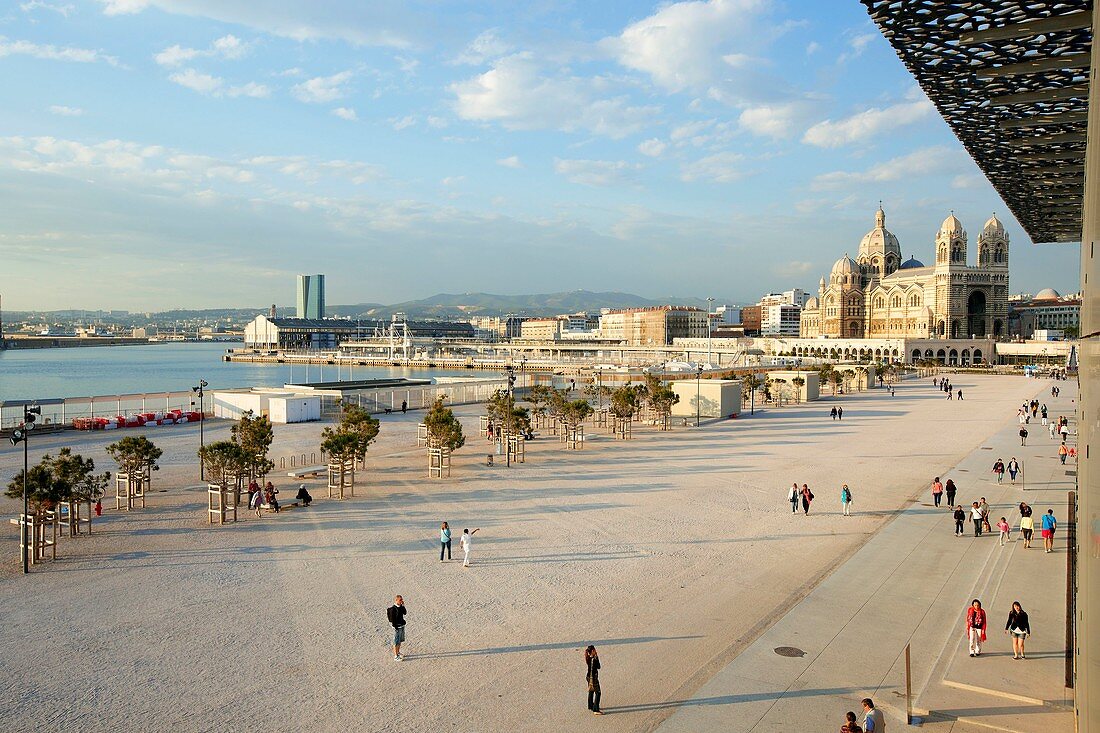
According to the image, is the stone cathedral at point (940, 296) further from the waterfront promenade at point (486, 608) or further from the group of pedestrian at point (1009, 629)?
the group of pedestrian at point (1009, 629)

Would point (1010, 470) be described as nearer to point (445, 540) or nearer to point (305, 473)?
point (445, 540)

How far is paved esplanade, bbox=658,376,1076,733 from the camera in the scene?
26.7 ft

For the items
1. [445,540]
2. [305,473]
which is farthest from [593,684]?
[305,473]

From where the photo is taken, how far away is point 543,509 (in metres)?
18.5

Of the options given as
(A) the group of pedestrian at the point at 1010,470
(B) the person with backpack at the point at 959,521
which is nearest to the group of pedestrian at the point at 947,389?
(A) the group of pedestrian at the point at 1010,470

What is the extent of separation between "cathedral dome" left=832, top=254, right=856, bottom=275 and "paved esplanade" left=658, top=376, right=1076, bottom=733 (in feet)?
351

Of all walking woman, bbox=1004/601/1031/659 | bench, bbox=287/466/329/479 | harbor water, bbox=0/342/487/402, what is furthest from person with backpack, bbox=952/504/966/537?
harbor water, bbox=0/342/487/402

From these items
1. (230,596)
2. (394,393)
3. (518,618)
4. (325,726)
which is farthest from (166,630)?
(394,393)

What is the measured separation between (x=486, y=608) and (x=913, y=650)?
19.6 feet

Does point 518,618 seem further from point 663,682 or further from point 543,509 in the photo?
point 543,509

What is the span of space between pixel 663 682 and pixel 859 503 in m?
11.9

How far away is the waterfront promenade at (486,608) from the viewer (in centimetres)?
855

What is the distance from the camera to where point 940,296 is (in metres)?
101

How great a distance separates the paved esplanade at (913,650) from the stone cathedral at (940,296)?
314 ft
